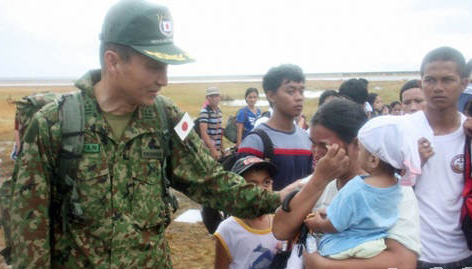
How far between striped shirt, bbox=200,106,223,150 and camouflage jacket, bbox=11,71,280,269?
6.51m

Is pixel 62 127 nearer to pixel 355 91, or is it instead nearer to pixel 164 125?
pixel 164 125

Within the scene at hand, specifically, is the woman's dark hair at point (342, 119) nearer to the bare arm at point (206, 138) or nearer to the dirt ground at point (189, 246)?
the dirt ground at point (189, 246)

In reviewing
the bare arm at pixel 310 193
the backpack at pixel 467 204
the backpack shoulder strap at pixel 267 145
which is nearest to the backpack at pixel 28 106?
the bare arm at pixel 310 193

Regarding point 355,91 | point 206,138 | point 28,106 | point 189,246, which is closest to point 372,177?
point 28,106

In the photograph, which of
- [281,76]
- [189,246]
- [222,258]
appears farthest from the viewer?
[189,246]

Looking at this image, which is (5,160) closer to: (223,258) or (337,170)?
(223,258)

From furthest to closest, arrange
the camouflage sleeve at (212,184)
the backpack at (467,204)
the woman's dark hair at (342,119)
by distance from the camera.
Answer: the backpack at (467,204)
the camouflage sleeve at (212,184)
the woman's dark hair at (342,119)

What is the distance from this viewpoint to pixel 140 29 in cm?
213

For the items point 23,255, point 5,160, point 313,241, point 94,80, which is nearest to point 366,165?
point 313,241

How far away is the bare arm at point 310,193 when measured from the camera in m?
2.09

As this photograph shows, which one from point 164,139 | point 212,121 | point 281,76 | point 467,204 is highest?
point 281,76

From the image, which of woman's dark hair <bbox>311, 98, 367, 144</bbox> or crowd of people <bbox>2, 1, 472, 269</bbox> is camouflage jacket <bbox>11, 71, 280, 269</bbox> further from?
woman's dark hair <bbox>311, 98, 367, 144</bbox>

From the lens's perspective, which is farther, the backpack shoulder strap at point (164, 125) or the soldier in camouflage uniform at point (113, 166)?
the backpack shoulder strap at point (164, 125)

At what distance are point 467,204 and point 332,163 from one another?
1281mm
